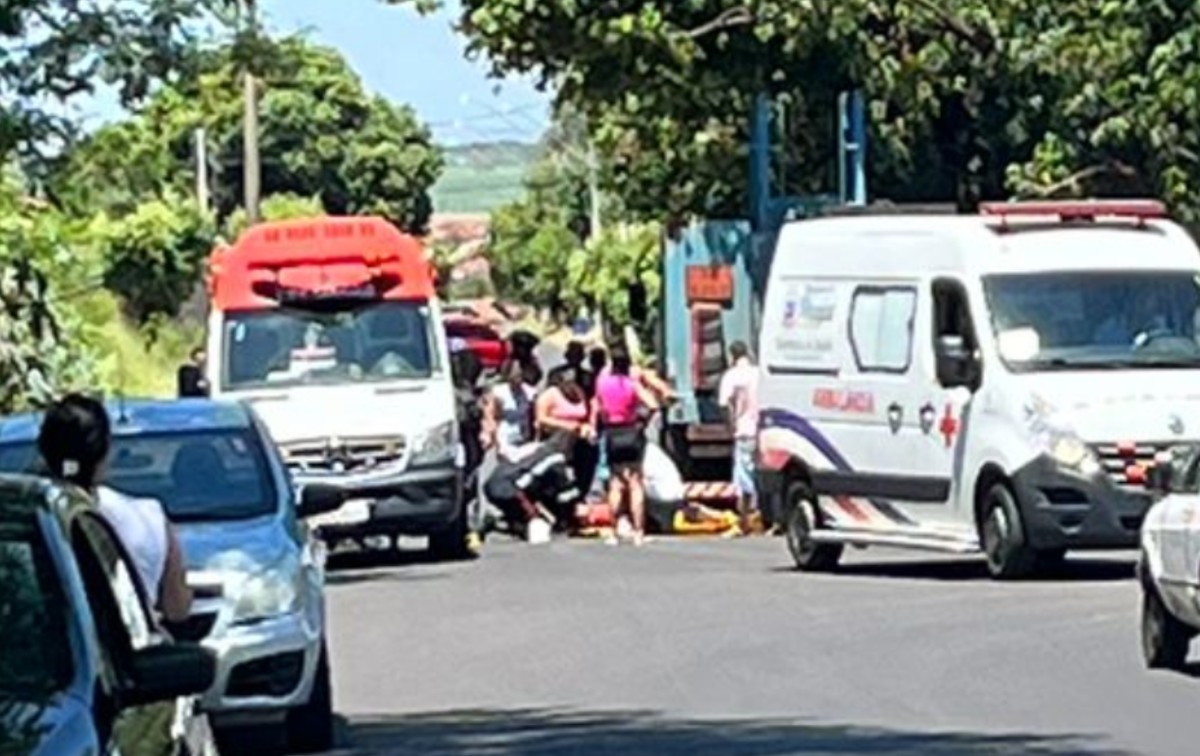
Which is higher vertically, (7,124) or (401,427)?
(7,124)

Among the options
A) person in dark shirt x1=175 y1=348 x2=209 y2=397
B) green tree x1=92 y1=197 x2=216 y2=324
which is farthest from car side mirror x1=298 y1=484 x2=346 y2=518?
green tree x1=92 y1=197 x2=216 y2=324

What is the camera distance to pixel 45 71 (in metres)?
17.0

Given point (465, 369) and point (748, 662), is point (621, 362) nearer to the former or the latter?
point (465, 369)

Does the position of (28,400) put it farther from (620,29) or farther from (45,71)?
(620,29)

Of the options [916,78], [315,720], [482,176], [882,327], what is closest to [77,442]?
[315,720]

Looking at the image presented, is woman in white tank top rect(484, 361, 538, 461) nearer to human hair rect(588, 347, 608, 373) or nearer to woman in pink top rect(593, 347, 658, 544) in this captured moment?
human hair rect(588, 347, 608, 373)

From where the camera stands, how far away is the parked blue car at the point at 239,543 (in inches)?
640

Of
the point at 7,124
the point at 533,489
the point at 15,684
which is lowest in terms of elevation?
the point at 533,489

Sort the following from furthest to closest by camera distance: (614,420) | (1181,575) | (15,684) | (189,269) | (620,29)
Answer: (189,269) → (620,29) → (614,420) → (1181,575) → (15,684)

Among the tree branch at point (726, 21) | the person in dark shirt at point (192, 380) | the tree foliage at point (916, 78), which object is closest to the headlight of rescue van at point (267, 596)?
the person in dark shirt at point (192, 380)

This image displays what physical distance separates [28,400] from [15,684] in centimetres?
1595

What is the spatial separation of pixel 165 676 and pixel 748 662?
11.9 meters

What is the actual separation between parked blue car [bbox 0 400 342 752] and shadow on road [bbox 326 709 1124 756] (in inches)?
28.2

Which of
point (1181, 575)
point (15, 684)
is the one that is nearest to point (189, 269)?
point (1181, 575)
